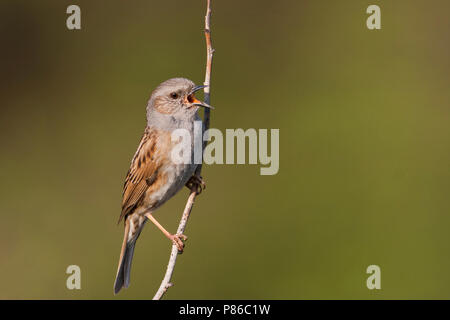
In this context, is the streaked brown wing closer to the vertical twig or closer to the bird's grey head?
the bird's grey head

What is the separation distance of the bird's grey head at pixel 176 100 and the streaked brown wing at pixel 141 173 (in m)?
0.23

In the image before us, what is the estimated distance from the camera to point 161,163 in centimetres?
475

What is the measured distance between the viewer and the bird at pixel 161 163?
4609 millimetres

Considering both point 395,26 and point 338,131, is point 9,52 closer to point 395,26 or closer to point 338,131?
point 338,131

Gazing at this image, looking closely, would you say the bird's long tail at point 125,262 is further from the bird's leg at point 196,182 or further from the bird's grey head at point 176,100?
the bird's grey head at point 176,100

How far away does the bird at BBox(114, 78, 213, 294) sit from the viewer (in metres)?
4.61

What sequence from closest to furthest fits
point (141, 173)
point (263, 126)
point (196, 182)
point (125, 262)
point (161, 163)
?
1. point (196, 182)
2. point (161, 163)
3. point (141, 173)
4. point (125, 262)
5. point (263, 126)

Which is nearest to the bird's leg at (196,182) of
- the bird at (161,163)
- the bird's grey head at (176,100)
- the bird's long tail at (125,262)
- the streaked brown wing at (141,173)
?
the bird at (161,163)

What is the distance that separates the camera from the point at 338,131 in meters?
8.21

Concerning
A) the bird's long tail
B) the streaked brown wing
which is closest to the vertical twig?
the streaked brown wing

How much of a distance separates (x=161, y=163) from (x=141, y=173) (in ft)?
0.73

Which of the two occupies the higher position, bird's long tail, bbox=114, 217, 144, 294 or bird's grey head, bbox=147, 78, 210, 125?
bird's grey head, bbox=147, 78, 210, 125

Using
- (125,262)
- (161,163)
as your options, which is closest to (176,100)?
(161,163)

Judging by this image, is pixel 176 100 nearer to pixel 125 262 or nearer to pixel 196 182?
pixel 196 182
